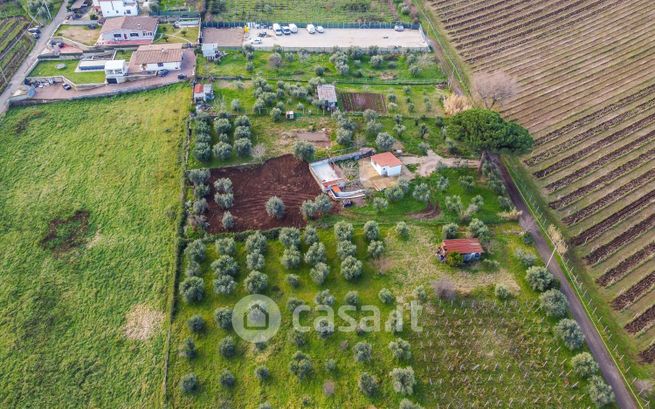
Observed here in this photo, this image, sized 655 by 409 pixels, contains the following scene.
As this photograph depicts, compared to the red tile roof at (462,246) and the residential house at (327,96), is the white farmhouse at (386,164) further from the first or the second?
the residential house at (327,96)

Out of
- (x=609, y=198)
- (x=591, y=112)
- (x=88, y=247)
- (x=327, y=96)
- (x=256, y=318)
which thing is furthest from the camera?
(x=591, y=112)

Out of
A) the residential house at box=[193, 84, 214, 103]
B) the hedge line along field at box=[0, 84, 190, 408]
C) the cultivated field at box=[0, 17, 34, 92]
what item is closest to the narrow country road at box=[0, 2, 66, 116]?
the cultivated field at box=[0, 17, 34, 92]

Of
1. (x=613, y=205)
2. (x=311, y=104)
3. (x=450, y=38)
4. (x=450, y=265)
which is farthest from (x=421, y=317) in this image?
(x=450, y=38)

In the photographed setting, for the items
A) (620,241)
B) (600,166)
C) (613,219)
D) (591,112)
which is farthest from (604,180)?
(591,112)

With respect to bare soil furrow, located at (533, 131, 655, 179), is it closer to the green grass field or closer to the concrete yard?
the green grass field

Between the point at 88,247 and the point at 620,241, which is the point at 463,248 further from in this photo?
the point at 88,247

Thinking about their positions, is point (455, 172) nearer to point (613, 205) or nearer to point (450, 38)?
point (613, 205)
